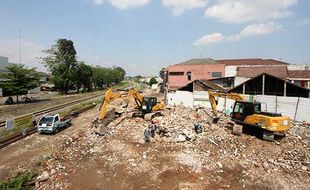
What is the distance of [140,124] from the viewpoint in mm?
19875

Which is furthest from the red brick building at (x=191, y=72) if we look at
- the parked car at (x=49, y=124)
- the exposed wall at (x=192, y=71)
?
the parked car at (x=49, y=124)

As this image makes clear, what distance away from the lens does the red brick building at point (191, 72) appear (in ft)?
154

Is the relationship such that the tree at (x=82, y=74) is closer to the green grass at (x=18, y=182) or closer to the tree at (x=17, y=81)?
the tree at (x=17, y=81)

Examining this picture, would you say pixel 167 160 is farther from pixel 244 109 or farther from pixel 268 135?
pixel 244 109

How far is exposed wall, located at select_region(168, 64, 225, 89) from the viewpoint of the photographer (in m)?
47.0

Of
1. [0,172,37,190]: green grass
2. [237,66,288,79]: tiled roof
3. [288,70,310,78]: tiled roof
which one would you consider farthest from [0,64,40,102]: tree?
[288,70,310,78]: tiled roof

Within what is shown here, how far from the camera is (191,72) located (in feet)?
159

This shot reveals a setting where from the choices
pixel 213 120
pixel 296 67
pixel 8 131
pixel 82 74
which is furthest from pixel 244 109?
pixel 82 74

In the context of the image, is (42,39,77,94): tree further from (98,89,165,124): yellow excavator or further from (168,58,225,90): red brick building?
(98,89,165,124): yellow excavator

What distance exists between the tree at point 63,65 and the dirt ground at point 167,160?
146 ft

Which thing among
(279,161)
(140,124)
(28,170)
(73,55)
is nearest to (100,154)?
(28,170)

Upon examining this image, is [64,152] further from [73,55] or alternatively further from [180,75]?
[73,55]

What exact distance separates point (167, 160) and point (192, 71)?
37476mm

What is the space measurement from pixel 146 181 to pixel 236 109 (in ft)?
34.0
